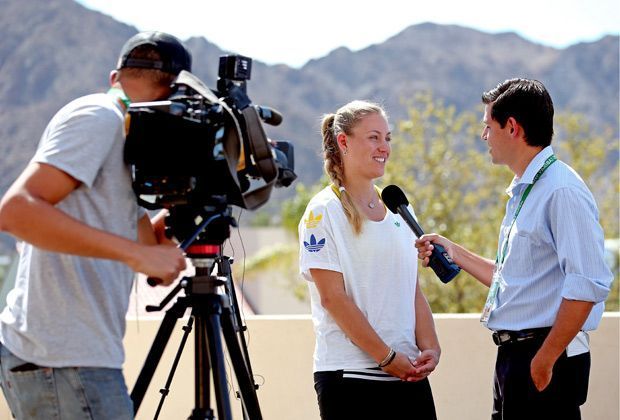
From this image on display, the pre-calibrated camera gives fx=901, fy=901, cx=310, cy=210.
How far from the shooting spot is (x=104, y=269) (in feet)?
6.73

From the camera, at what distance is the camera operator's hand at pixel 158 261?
1.90 metres

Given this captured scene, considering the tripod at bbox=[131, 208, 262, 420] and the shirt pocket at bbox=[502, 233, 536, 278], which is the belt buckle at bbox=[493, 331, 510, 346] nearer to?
the shirt pocket at bbox=[502, 233, 536, 278]

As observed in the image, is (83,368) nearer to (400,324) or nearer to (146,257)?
(146,257)

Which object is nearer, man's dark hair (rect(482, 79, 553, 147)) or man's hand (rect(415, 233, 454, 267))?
man's dark hair (rect(482, 79, 553, 147))

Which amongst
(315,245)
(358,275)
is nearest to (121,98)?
(315,245)

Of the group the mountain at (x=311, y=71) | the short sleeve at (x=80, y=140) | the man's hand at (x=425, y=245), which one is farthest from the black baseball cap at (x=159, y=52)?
the mountain at (x=311, y=71)

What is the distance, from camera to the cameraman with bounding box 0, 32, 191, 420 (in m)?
1.89

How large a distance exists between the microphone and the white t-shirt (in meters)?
0.09

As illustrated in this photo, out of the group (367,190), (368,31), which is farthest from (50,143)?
(368,31)

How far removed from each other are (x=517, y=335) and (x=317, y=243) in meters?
0.71

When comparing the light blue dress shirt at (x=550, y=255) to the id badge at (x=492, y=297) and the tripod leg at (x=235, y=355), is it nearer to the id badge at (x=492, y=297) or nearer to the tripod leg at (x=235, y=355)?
the id badge at (x=492, y=297)

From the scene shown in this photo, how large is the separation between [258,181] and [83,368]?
626 millimetres

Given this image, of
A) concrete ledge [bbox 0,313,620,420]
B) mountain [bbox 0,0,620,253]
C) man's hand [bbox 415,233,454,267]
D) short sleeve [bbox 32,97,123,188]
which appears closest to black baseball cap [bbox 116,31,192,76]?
short sleeve [bbox 32,97,123,188]

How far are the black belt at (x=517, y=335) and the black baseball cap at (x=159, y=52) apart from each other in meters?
1.34
